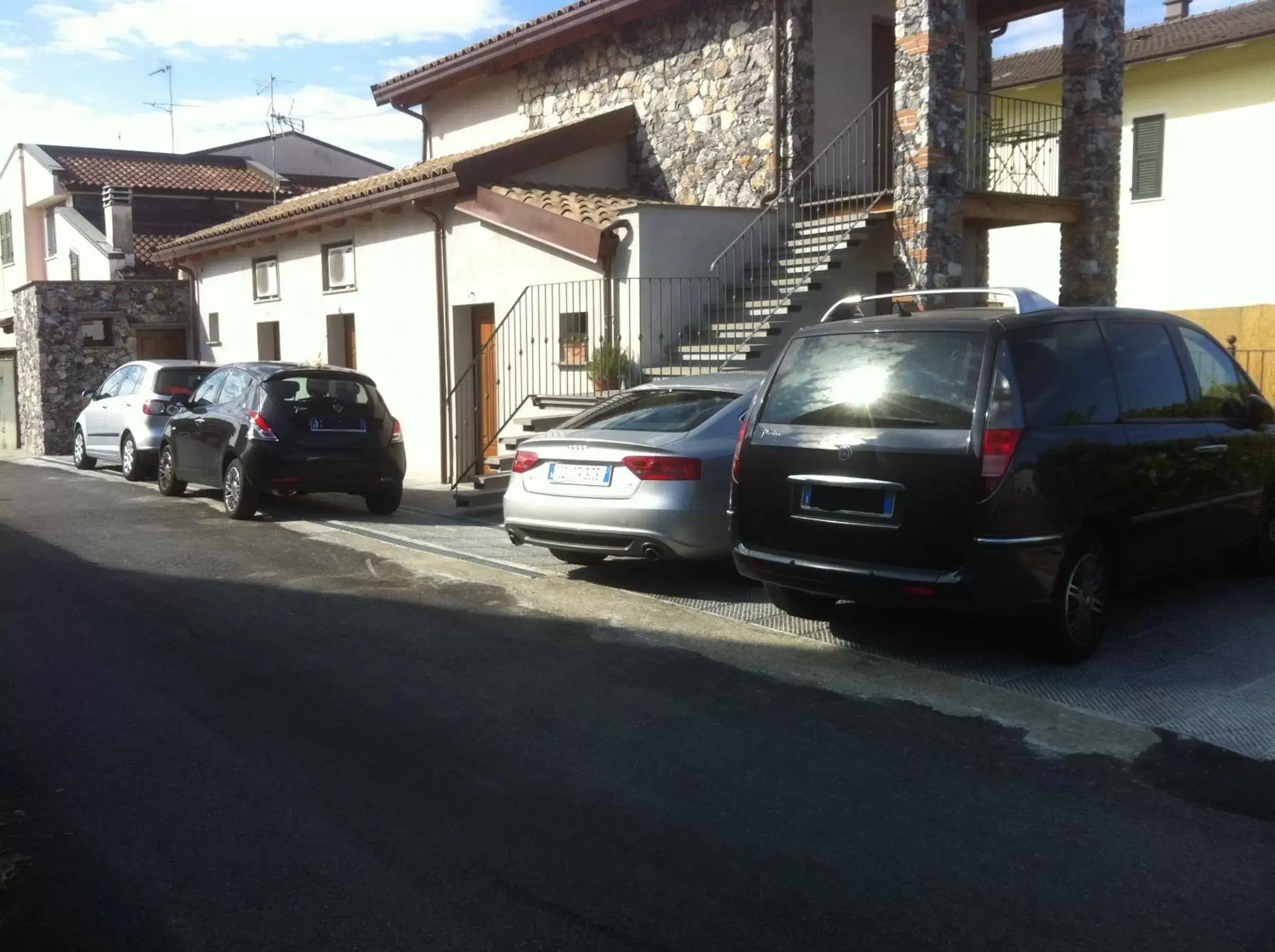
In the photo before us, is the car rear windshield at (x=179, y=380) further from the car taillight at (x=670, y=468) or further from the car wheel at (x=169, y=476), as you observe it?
the car taillight at (x=670, y=468)

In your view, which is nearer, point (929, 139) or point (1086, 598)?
point (1086, 598)

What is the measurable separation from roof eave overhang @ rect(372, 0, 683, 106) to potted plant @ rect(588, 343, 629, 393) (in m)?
5.62

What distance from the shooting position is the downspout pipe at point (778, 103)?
50.9 ft

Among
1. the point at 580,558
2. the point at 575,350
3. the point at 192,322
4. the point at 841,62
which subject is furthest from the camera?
the point at 192,322

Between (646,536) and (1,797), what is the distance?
4.36 m

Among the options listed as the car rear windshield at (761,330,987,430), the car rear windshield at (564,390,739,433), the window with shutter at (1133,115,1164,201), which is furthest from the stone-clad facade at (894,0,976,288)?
the window with shutter at (1133,115,1164,201)

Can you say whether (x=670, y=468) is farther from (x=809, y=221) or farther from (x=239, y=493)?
(x=809, y=221)

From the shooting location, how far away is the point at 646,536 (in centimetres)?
827

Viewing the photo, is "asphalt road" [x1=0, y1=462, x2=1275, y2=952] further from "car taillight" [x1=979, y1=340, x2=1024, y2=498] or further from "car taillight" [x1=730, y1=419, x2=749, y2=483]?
"car taillight" [x1=979, y1=340, x2=1024, y2=498]

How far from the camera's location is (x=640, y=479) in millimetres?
8312

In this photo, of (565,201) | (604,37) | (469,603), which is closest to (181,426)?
(565,201)

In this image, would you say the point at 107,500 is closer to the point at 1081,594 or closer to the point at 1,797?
the point at 1,797

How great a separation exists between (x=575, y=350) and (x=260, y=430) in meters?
4.21

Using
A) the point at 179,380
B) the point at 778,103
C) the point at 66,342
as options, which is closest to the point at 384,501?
the point at 179,380
